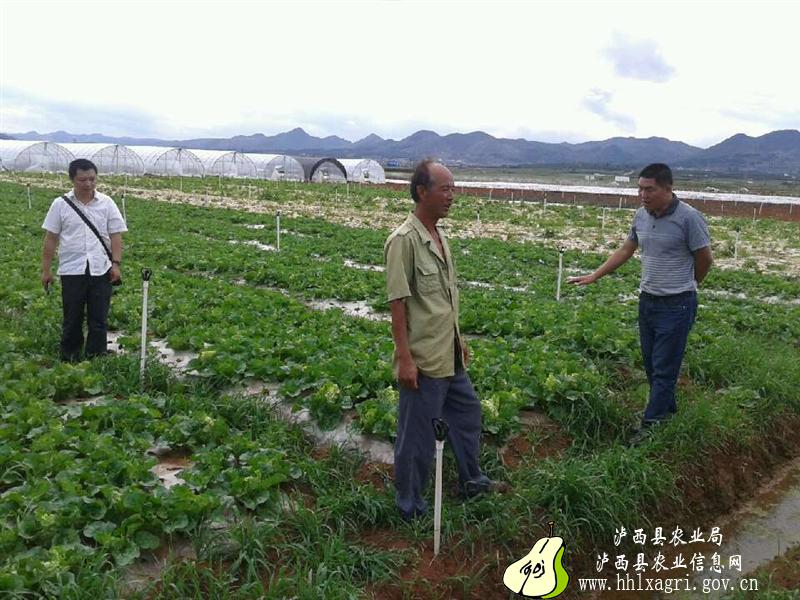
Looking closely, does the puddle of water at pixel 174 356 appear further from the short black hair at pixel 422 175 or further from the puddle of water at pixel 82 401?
the short black hair at pixel 422 175

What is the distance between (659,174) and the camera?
200 inches

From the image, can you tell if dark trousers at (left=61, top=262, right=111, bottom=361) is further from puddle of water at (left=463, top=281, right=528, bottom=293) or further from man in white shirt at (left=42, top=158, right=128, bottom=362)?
puddle of water at (left=463, top=281, right=528, bottom=293)

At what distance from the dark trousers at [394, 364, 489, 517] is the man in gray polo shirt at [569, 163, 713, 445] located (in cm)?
178

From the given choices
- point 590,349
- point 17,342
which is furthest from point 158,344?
point 590,349

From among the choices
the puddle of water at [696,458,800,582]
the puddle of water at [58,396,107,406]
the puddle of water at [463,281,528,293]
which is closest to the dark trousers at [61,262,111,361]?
the puddle of water at [58,396,107,406]

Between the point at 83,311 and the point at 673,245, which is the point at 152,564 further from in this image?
the point at 673,245

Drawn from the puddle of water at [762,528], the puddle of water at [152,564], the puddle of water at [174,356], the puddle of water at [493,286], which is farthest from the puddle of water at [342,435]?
the puddle of water at [493,286]

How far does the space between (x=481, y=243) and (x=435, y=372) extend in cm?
1340

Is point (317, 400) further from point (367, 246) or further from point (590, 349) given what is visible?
point (367, 246)

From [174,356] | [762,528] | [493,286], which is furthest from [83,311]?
[493,286]

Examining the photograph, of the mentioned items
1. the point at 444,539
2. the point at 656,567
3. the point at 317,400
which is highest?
the point at 317,400

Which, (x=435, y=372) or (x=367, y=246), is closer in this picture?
(x=435, y=372)

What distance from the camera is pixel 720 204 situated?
41.6 metres

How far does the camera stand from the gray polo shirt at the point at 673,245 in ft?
17.1
